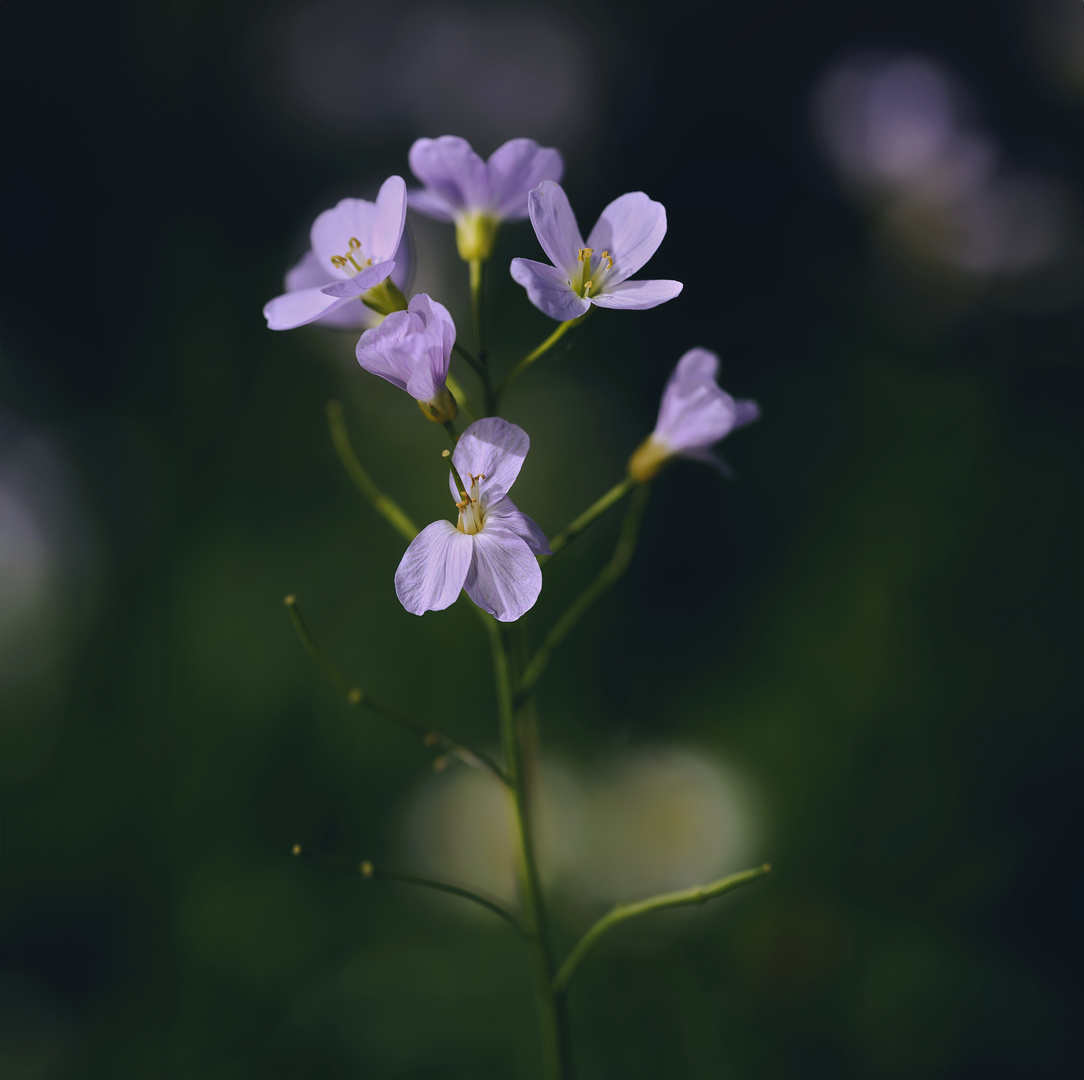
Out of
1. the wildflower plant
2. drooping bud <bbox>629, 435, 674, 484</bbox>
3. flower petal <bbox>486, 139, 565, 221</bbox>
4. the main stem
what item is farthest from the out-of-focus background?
flower petal <bbox>486, 139, 565, 221</bbox>

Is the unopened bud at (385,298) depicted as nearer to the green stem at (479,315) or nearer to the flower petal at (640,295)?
the green stem at (479,315)

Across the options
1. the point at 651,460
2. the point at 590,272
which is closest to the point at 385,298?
the point at 590,272

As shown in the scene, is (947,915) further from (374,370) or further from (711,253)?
(711,253)

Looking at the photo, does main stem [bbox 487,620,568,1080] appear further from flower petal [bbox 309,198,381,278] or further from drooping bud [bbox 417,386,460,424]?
flower petal [bbox 309,198,381,278]

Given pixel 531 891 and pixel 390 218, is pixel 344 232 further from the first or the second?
pixel 531 891

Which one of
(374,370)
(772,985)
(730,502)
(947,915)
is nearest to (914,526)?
(730,502)

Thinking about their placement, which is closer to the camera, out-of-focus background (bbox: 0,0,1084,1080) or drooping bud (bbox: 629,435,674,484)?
drooping bud (bbox: 629,435,674,484)
